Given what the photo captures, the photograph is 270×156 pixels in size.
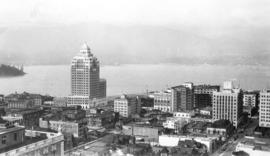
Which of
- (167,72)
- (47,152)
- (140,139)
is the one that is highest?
(167,72)

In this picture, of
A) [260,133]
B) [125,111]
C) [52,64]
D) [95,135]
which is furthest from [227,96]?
[52,64]

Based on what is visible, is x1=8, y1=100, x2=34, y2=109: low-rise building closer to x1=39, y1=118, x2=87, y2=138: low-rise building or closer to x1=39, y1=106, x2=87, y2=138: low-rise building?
x1=39, y1=106, x2=87, y2=138: low-rise building

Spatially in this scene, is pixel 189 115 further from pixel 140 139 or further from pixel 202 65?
pixel 140 139

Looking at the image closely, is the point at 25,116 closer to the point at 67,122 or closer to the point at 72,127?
the point at 67,122

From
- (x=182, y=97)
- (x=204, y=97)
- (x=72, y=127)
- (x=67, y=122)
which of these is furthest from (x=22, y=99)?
(x=204, y=97)

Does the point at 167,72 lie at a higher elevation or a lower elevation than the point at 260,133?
higher
